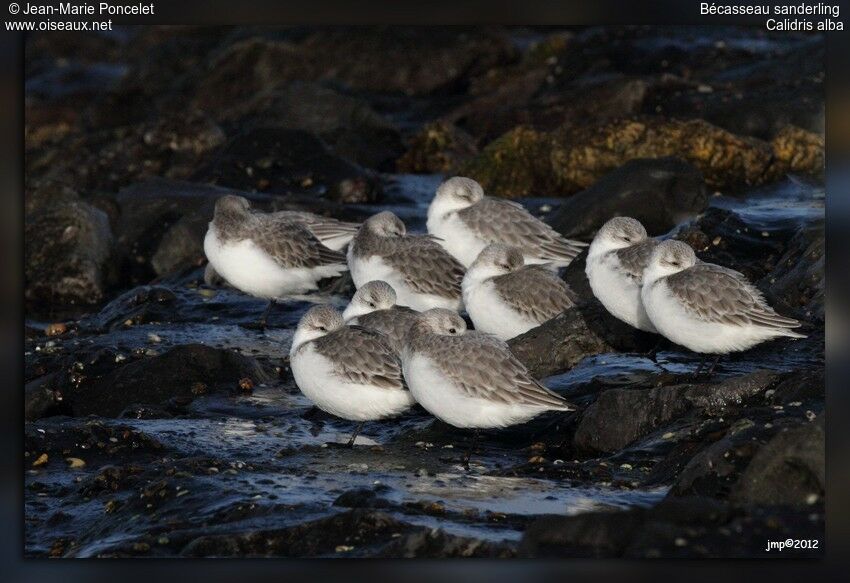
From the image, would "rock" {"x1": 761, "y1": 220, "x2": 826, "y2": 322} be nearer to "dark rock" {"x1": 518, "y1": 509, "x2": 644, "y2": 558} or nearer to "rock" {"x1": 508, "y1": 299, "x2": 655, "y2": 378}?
"rock" {"x1": 508, "y1": 299, "x2": 655, "y2": 378}

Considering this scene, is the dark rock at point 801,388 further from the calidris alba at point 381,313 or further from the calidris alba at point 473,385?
the calidris alba at point 381,313

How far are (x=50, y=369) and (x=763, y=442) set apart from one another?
292 inches

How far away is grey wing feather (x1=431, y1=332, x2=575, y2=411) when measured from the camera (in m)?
9.68

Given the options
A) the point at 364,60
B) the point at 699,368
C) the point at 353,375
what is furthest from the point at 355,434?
the point at 364,60

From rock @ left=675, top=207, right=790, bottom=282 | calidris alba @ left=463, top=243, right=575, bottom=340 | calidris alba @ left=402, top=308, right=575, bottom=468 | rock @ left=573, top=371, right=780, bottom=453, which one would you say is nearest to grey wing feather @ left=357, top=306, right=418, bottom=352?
calidris alba @ left=463, top=243, right=575, bottom=340

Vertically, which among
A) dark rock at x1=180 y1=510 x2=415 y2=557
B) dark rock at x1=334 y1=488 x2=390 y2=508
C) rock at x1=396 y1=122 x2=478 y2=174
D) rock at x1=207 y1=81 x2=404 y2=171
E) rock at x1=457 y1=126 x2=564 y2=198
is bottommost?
dark rock at x1=180 y1=510 x2=415 y2=557

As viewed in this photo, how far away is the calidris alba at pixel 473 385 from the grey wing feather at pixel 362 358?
0.34 meters

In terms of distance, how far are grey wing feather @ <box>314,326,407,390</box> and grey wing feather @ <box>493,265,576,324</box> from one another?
1949 millimetres

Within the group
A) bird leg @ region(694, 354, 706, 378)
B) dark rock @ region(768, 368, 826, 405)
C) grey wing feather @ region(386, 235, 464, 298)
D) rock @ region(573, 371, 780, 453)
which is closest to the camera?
dark rock @ region(768, 368, 826, 405)

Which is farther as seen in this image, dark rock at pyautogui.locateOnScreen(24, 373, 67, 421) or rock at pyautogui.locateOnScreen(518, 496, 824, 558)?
dark rock at pyautogui.locateOnScreen(24, 373, 67, 421)

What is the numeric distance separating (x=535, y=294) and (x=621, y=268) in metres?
0.94

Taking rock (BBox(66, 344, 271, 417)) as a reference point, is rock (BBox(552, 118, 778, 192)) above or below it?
above

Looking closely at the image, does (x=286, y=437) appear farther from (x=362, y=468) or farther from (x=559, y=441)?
(x=559, y=441)

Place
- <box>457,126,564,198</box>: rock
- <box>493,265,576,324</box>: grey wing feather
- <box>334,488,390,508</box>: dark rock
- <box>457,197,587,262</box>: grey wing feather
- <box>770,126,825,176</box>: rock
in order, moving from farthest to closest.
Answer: <box>457,126,564,198</box>: rock < <box>770,126,825,176</box>: rock < <box>457,197,587,262</box>: grey wing feather < <box>493,265,576,324</box>: grey wing feather < <box>334,488,390,508</box>: dark rock
